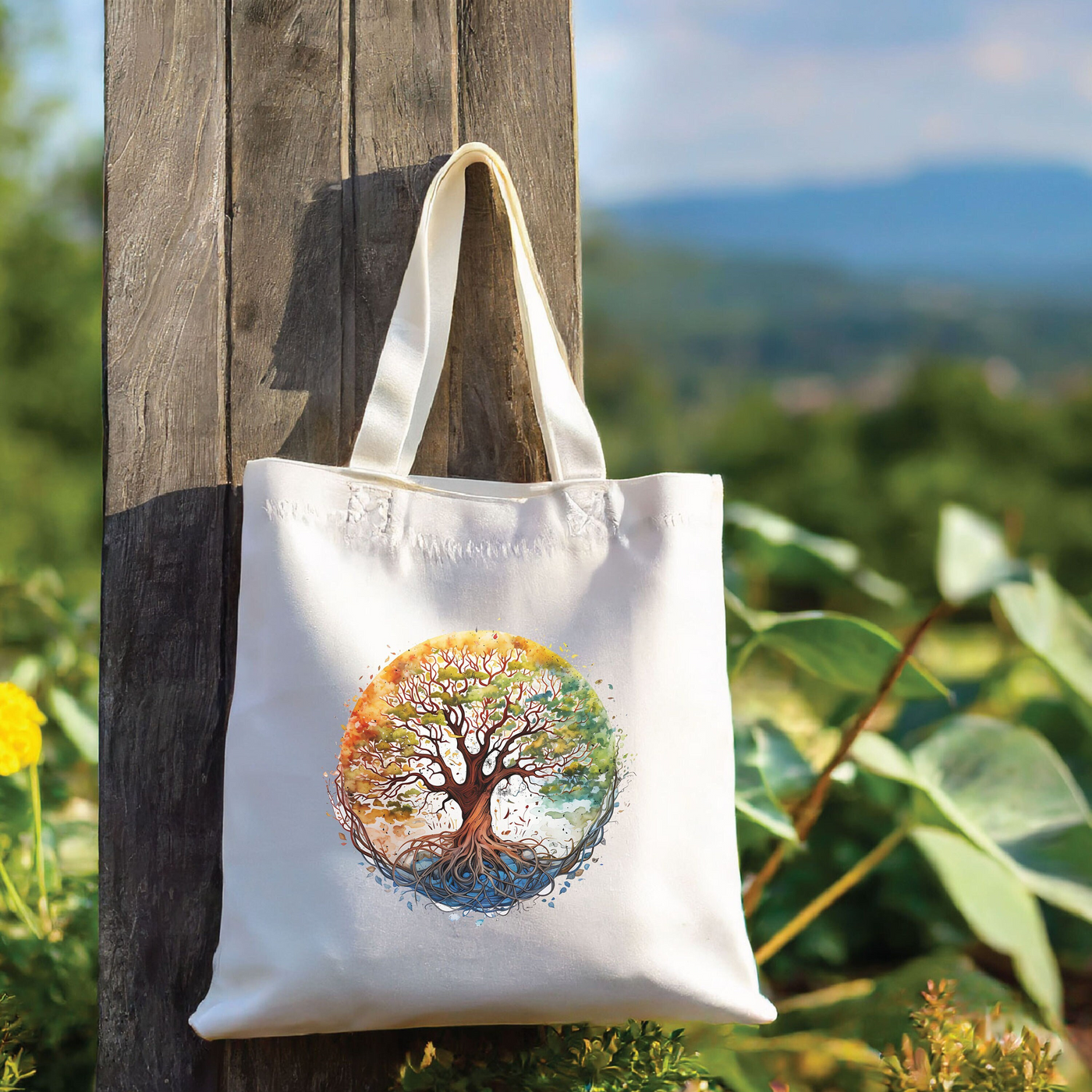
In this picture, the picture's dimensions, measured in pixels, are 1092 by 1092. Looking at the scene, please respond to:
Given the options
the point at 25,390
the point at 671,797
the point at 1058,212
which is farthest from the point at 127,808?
the point at 1058,212

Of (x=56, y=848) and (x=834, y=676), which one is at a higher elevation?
(x=834, y=676)

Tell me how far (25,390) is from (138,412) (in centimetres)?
303

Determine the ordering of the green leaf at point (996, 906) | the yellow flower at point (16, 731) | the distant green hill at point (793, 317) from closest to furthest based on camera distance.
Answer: the yellow flower at point (16, 731) → the green leaf at point (996, 906) → the distant green hill at point (793, 317)

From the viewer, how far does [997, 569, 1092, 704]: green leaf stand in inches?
50.3

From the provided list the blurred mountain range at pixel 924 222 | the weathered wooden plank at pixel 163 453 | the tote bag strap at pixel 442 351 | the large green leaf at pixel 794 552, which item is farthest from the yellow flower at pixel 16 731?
the blurred mountain range at pixel 924 222

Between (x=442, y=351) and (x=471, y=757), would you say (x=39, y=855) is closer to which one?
(x=471, y=757)

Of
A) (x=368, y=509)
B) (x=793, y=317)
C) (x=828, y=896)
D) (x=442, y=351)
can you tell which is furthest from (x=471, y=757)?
(x=793, y=317)

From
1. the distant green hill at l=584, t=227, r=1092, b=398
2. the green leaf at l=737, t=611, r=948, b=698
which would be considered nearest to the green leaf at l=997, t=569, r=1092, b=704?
the green leaf at l=737, t=611, r=948, b=698

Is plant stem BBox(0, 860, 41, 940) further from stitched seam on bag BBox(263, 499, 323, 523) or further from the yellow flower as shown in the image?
stitched seam on bag BBox(263, 499, 323, 523)

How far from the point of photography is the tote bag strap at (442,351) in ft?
2.85

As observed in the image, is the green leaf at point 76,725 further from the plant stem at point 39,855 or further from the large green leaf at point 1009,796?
the large green leaf at point 1009,796

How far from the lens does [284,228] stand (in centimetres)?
94

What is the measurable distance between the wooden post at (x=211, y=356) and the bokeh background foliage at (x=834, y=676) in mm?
203

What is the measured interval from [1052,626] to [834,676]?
1.42 feet
